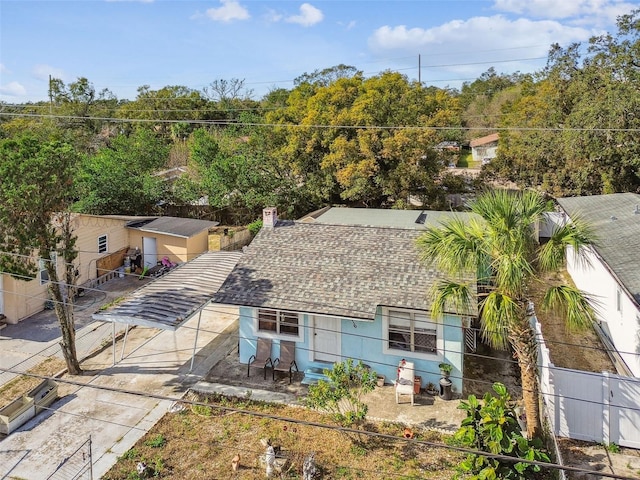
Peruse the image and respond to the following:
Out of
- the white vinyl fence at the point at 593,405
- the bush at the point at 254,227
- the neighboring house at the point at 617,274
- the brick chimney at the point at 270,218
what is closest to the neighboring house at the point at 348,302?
the brick chimney at the point at 270,218

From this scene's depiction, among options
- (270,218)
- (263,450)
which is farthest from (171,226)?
(263,450)

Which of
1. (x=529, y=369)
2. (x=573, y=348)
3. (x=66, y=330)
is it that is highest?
(x=529, y=369)

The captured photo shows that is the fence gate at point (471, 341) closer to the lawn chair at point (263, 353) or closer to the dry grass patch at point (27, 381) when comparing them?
the lawn chair at point (263, 353)

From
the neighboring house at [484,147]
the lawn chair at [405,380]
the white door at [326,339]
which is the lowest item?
the lawn chair at [405,380]

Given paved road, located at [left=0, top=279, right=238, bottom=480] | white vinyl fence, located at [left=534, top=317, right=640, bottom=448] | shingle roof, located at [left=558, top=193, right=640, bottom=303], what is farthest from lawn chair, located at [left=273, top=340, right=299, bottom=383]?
shingle roof, located at [left=558, top=193, right=640, bottom=303]

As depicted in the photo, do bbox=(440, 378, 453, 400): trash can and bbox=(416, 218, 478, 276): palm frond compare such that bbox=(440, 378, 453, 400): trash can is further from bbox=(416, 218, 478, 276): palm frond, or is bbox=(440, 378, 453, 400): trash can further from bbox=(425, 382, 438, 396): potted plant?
bbox=(416, 218, 478, 276): palm frond

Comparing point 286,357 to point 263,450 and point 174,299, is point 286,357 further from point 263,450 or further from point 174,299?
point 174,299

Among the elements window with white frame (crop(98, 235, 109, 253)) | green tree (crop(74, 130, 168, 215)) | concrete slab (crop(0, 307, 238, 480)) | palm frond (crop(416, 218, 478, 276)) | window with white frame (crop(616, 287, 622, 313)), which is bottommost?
concrete slab (crop(0, 307, 238, 480))
